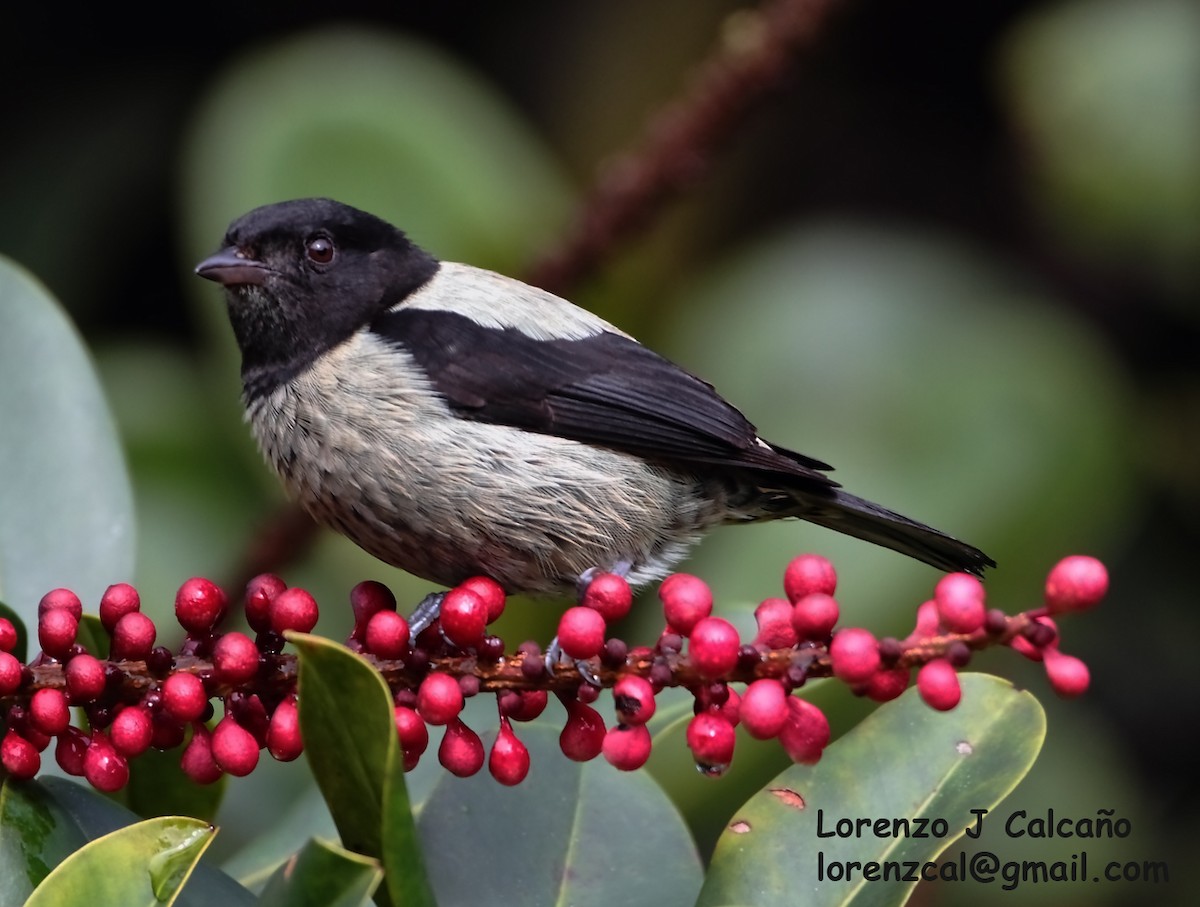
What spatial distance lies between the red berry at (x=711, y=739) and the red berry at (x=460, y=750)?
0.93 feet

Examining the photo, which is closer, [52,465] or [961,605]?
[961,605]

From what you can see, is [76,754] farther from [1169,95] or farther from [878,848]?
[1169,95]

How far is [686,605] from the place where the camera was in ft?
6.28

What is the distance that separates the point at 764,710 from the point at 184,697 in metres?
0.73

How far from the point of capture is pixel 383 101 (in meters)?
4.52

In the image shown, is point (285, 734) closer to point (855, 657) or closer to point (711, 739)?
point (711, 739)

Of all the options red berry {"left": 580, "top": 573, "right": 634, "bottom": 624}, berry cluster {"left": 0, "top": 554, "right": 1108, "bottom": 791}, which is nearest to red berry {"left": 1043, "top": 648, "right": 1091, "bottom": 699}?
berry cluster {"left": 0, "top": 554, "right": 1108, "bottom": 791}

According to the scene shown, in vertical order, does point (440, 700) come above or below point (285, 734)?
above

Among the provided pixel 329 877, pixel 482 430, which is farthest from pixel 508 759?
pixel 482 430

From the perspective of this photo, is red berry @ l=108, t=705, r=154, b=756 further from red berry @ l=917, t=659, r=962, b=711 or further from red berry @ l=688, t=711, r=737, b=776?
red berry @ l=917, t=659, r=962, b=711

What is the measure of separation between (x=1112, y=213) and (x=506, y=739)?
129 inches

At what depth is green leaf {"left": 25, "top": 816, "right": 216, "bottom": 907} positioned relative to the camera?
5.42 feet

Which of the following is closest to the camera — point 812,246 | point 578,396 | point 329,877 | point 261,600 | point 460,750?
point 329,877

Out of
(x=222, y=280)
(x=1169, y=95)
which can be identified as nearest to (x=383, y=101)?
(x=222, y=280)
